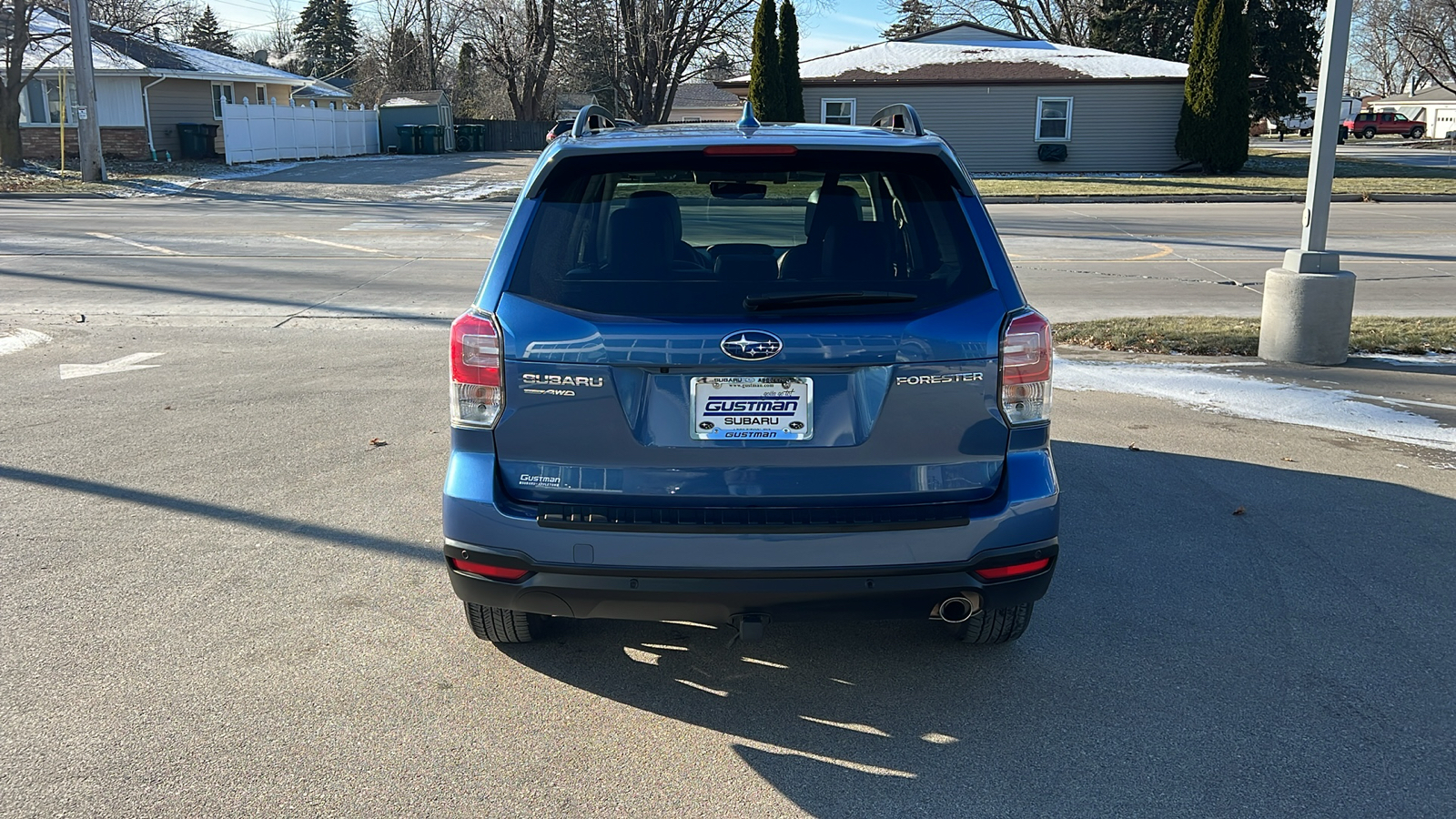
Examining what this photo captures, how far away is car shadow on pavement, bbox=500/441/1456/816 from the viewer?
3279 millimetres

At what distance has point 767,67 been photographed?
34.3 m

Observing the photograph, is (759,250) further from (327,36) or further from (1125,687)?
(327,36)

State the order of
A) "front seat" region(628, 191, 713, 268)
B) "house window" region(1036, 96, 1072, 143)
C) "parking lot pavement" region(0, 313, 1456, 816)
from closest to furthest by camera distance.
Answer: "parking lot pavement" region(0, 313, 1456, 816) < "front seat" region(628, 191, 713, 268) < "house window" region(1036, 96, 1072, 143)

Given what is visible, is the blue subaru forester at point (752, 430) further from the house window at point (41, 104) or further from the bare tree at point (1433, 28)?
the bare tree at point (1433, 28)

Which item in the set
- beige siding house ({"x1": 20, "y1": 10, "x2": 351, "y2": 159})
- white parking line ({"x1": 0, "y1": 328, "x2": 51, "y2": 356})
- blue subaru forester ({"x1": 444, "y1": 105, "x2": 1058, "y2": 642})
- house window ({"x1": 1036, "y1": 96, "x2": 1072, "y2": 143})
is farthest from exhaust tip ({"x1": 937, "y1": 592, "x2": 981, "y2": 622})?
beige siding house ({"x1": 20, "y1": 10, "x2": 351, "y2": 159})

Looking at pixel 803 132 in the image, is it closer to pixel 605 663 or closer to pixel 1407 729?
pixel 605 663

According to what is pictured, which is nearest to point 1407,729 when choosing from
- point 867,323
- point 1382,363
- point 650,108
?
point 867,323

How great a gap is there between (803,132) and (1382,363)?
7.18m

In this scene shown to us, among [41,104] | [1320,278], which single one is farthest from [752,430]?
[41,104]

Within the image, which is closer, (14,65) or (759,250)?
(759,250)

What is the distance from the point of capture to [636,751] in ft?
11.4

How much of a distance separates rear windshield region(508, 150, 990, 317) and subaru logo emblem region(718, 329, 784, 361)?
3.3 inches

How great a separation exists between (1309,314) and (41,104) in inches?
1592

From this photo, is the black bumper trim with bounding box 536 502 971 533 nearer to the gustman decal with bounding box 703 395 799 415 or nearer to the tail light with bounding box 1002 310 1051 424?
the gustman decal with bounding box 703 395 799 415
